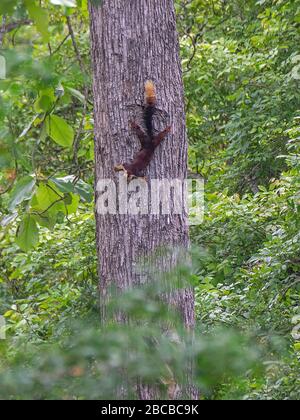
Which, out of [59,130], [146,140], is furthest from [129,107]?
[59,130]

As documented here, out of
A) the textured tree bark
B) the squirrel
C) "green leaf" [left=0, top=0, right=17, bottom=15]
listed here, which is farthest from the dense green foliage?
the squirrel

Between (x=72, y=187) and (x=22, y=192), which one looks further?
(x=72, y=187)

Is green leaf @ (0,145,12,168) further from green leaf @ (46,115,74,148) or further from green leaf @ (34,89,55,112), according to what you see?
green leaf @ (46,115,74,148)

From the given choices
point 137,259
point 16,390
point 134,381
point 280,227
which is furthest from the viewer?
point 280,227

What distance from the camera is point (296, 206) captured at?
15.7ft

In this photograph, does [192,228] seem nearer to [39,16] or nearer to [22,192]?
[22,192]

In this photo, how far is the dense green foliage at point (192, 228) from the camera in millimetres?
1466

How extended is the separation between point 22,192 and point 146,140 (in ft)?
1.94

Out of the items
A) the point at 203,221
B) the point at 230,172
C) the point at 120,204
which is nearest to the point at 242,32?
the point at 230,172

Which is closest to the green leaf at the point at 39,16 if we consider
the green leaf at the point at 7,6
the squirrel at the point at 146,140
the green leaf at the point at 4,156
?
the green leaf at the point at 7,6

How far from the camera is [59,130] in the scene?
371cm

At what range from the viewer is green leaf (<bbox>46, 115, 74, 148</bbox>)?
3.69 metres

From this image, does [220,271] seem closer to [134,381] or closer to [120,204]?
[120,204]

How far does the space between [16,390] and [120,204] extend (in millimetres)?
1931
